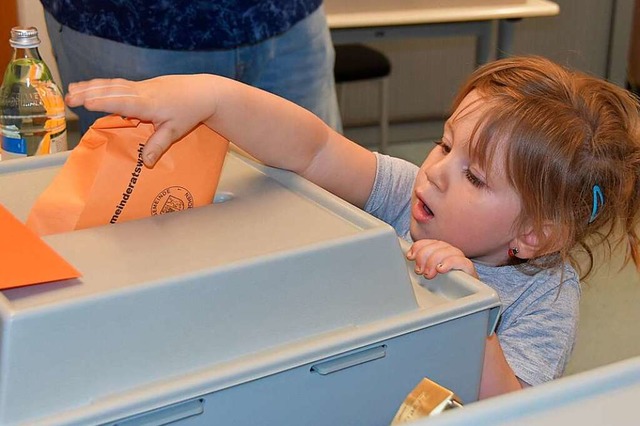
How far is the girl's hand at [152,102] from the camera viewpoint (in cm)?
81

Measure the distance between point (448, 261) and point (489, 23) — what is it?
2.00 meters

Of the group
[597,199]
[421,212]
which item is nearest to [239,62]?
[421,212]

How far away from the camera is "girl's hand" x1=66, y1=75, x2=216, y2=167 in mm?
812

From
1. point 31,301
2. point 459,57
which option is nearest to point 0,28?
point 459,57

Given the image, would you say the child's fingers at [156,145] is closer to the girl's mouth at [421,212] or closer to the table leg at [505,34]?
the girl's mouth at [421,212]

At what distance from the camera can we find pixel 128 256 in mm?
714

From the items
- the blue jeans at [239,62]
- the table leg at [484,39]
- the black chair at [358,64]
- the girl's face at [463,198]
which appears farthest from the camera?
the black chair at [358,64]

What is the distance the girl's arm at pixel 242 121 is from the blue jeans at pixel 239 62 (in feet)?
1.27

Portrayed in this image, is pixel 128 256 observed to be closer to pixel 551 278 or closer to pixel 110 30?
pixel 551 278

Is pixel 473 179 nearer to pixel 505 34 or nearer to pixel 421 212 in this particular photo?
pixel 421 212

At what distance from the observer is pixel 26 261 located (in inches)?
26.9

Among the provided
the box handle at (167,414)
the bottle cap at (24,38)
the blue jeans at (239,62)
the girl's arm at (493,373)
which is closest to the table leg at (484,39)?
the blue jeans at (239,62)

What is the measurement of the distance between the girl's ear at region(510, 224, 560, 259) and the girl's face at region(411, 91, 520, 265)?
15 millimetres

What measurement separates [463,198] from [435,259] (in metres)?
0.21
